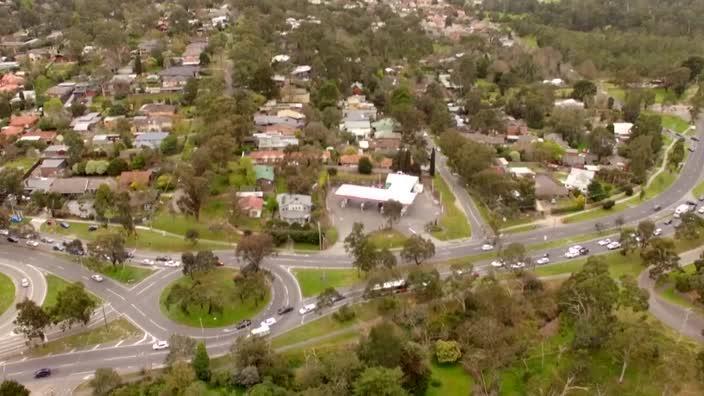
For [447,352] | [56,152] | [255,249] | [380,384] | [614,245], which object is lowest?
[614,245]

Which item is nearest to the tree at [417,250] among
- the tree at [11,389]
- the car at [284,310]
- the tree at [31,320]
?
the car at [284,310]

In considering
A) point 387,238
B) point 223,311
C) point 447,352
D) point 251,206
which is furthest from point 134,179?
point 447,352

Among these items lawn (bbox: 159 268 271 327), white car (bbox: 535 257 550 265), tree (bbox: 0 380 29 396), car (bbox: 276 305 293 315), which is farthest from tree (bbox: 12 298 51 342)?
white car (bbox: 535 257 550 265)

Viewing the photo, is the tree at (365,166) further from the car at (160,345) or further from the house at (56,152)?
the house at (56,152)

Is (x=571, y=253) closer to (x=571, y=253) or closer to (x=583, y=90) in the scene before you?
(x=571, y=253)

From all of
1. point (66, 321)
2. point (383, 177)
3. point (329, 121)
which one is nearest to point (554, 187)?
point (383, 177)

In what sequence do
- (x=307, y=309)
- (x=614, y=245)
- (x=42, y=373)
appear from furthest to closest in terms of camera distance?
(x=614, y=245) → (x=307, y=309) → (x=42, y=373)

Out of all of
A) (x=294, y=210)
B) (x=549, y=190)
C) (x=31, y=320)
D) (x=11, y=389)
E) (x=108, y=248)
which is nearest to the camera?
(x=11, y=389)

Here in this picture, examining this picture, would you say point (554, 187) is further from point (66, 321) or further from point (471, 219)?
point (66, 321)
